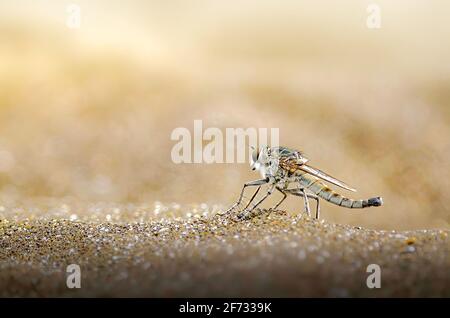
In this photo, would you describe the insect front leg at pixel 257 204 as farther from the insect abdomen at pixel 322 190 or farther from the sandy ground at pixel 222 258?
the insect abdomen at pixel 322 190

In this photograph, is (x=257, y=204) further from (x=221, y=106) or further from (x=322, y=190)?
(x=221, y=106)

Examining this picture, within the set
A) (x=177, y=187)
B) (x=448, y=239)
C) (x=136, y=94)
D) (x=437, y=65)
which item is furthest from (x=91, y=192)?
(x=437, y=65)

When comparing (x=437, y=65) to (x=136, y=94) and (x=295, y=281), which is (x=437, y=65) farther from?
(x=295, y=281)

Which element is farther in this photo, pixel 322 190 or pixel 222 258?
pixel 322 190

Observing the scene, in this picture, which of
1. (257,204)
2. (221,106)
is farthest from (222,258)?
(221,106)

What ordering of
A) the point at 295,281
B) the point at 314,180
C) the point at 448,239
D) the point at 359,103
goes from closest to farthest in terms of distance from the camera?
1. the point at 295,281
2. the point at 448,239
3. the point at 314,180
4. the point at 359,103

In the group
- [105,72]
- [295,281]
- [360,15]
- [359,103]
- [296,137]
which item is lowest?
[295,281]

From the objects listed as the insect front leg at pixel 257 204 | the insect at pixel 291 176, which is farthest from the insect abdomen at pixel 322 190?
the insect front leg at pixel 257 204

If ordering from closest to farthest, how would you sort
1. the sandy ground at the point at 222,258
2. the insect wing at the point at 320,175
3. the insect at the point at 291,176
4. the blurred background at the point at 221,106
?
the sandy ground at the point at 222,258
the insect wing at the point at 320,175
the insect at the point at 291,176
the blurred background at the point at 221,106
